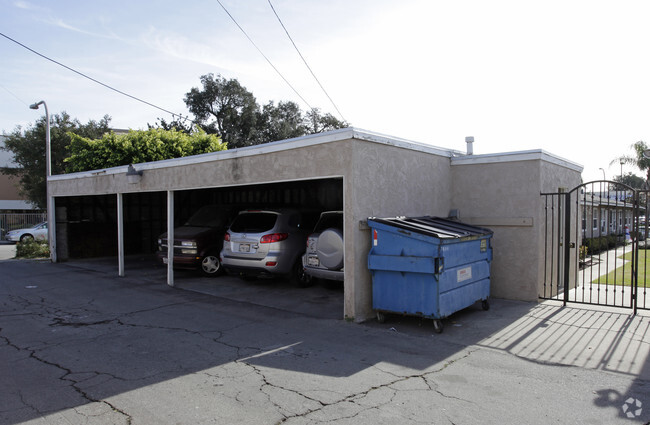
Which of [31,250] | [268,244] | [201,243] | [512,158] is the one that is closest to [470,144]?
[512,158]

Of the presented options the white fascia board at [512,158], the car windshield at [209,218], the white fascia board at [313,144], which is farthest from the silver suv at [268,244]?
the white fascia board at [512,158]

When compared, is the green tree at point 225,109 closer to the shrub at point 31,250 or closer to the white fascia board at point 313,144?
the shrub at point 31,250

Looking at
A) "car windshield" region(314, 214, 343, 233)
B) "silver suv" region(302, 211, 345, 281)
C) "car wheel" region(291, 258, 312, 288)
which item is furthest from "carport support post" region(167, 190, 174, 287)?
"car windshield" region(314, 214, 343, 233)

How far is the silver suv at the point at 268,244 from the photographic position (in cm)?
909

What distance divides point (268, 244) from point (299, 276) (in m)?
1.02

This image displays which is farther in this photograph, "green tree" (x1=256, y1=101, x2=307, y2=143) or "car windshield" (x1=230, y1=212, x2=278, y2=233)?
"green tree" (x1=256, y1=101, x2=307, y2=143)

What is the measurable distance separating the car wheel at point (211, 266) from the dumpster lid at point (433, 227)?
5.80 m

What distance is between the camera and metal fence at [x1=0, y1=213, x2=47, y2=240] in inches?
1075

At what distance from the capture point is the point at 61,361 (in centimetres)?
514

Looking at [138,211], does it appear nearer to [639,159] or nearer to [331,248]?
[331,248]

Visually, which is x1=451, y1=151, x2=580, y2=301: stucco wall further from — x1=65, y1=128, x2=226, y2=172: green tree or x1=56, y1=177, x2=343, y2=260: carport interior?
x1=65, y1=128, x2=226, y2=172: green tree

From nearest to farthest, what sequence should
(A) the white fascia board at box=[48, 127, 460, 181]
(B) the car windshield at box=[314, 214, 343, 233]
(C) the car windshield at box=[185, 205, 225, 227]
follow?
(A) the white fascia board at box=[48, 127, 460, 181] < (B) the car windshield at box=[314, 214, 343, 233] < (C) the car windshield at box=[185, 205, 225, 227]

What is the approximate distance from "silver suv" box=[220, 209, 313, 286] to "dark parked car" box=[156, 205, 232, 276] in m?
1.39

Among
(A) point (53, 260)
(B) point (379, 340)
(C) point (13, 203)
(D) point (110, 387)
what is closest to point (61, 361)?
(D) point (110, 387)
